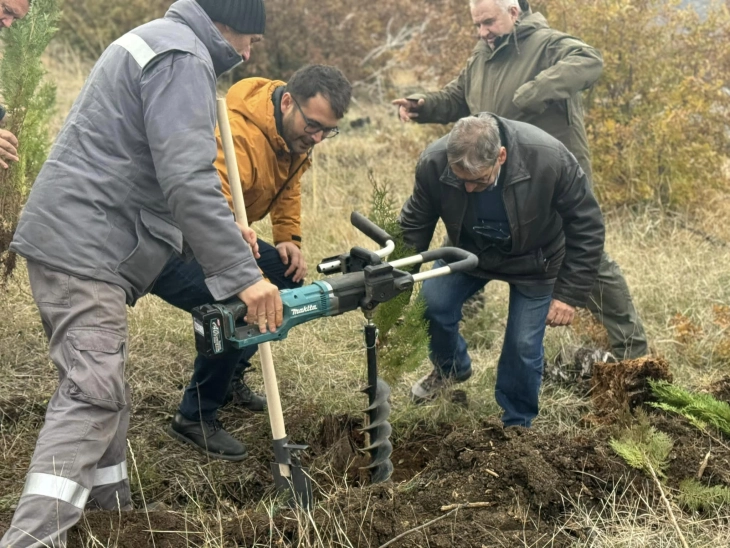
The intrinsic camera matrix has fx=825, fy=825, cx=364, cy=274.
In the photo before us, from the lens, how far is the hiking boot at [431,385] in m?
4.84

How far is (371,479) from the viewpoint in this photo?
12.8ft

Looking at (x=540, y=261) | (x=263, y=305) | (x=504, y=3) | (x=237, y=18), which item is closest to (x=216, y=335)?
(x=263, y=305)

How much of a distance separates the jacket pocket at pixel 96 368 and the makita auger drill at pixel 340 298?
0.32 m

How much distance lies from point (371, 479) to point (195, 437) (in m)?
0.98

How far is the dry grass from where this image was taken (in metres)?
3.35

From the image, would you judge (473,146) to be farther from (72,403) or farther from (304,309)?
(72,403)

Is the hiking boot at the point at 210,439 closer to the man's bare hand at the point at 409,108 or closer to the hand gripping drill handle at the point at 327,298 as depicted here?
the hand gripping drill handle at the point at 327,298

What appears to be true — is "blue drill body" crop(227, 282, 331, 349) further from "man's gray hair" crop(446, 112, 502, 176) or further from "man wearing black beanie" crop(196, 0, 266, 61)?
"man's gray hair" crop(446, 112, 502, 176)

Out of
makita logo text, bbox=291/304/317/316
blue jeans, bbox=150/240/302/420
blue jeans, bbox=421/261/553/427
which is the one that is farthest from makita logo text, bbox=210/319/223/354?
blue jeans, bbox=421/261/553/427

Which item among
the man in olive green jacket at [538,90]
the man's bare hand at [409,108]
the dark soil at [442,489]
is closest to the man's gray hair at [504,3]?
the man in olive green jacket at [538,90]

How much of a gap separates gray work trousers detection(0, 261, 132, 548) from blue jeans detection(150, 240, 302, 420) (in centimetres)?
74

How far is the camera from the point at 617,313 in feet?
17.8

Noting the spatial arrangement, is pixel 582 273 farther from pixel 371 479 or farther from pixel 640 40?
pixel 640 40

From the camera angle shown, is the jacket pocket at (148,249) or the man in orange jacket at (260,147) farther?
the man in orange jacket at (260,147)
